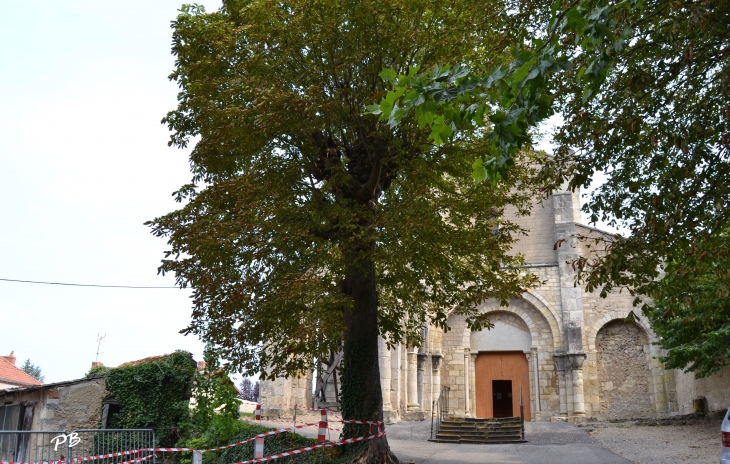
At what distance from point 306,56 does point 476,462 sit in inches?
334

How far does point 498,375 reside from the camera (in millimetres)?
24766

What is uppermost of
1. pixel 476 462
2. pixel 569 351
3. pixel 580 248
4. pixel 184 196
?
pixel 580 248

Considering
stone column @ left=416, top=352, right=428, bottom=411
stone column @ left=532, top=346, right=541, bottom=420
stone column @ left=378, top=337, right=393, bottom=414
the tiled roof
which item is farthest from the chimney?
stone column @ left=532, top=346, right=541, bottom=420

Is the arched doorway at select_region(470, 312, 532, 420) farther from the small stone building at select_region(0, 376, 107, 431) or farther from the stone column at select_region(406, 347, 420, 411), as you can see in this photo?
the small stone building at select_region(0, 376, 107, 431)

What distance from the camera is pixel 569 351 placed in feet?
75.6

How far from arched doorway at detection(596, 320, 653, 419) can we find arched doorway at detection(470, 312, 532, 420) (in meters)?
2.59

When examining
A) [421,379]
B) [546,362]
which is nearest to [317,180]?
[421,379]

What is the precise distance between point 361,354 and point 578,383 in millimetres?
12991

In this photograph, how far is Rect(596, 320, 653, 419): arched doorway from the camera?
22.9 m

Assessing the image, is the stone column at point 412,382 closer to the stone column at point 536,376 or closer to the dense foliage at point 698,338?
→ the stone column at point 536,376

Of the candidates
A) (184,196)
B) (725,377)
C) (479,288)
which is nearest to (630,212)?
(479,288)

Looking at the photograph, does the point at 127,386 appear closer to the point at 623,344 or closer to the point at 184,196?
the point at 184,196

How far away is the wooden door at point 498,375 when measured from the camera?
24.6m

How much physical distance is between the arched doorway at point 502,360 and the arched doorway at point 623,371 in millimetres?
2586
